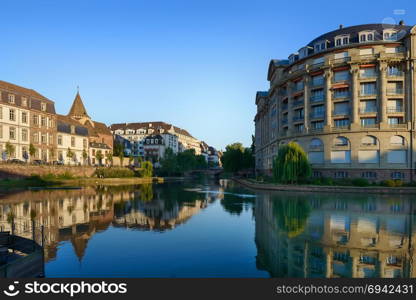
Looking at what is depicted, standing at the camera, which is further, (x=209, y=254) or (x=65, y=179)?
(x=65, y=179)

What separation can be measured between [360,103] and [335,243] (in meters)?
45.6

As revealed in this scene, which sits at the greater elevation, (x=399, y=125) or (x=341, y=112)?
(x=341, y=112)

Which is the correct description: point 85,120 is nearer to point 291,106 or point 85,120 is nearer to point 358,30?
point 291,106

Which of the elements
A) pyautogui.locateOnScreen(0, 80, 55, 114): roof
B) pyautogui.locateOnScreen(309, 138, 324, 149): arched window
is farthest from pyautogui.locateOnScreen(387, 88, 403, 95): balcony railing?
pyautogui.locateOnScreen(0, 80, 55, 114): roof

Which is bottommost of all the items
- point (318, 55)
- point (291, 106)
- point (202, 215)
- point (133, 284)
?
point (202, 215)

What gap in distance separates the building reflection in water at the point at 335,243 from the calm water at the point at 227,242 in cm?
4

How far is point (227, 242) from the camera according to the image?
16688mm

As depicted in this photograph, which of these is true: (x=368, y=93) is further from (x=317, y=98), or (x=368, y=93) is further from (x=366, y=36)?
(x=366, y=36)

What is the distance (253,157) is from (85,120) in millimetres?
64517

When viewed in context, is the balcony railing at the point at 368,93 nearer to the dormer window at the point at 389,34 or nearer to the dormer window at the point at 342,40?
the dormer window at the point at 342,40

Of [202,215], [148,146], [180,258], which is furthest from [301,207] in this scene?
[148,146]

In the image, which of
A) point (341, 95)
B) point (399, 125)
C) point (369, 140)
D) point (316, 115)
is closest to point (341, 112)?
point (341, 95)

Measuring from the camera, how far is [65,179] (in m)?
60.7

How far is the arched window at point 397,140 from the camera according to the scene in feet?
165
